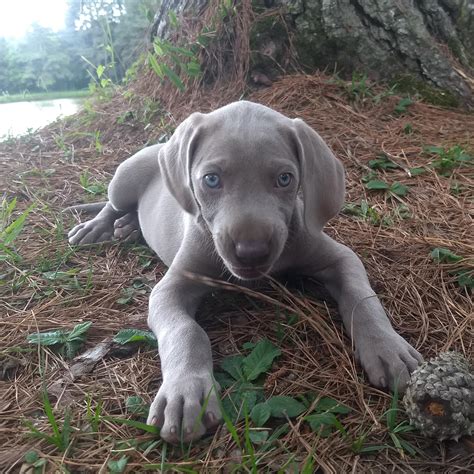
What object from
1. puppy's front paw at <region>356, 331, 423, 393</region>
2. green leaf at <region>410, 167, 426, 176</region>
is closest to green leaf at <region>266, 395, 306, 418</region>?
A: puppy's front paw at <region>356, 331, 423, 393</region>

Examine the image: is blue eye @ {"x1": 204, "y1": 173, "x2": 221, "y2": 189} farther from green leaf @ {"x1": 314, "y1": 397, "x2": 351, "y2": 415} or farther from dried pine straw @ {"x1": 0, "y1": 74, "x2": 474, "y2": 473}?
green leaf @ {"x1": 314, "y1": 397, "x2": 351, "y2": 415}

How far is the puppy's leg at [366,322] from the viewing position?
2053 mm

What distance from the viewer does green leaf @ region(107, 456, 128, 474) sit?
1.75 m

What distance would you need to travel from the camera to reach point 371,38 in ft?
15.1

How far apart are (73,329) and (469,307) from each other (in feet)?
6.31

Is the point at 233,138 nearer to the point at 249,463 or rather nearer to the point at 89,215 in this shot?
the point at 249,463

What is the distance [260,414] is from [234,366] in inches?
13.2

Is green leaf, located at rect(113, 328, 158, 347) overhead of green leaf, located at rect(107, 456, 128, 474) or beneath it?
beneath

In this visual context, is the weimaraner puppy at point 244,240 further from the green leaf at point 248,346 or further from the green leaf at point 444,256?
the green leaf at point 444,256

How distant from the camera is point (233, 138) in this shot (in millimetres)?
2471

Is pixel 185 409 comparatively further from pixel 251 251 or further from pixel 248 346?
pixel 251 251

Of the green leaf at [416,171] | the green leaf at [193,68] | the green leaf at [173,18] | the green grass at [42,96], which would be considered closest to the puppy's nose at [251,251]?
the green leaf at [416,171]

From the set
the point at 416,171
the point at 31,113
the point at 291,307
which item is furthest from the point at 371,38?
the point at 31,113

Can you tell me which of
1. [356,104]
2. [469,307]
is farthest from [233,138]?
[356,104]
